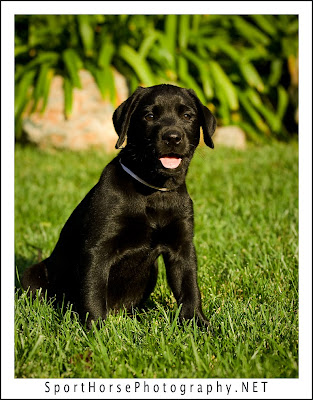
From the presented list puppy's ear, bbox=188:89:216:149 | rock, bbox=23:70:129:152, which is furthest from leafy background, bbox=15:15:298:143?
puppy's ear, bbox=188:89:216:149

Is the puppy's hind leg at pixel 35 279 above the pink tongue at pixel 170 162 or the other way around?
the other way around

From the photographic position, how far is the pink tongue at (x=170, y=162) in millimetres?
2812

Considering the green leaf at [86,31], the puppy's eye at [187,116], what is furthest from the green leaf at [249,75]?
the puppy's eye at [187,116]

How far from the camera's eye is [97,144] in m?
8.27

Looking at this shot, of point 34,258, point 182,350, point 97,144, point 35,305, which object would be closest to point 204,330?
point 182,350

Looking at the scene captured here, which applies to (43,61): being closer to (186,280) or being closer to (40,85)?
(40,85)

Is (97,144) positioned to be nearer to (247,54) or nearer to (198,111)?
(247,54)

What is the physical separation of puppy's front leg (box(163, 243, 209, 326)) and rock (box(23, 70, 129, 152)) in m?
5.50

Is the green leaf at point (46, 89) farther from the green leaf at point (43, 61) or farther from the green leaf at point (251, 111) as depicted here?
the green leaf at point (251, 111)

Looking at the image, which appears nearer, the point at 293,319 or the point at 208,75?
the point at 293,319

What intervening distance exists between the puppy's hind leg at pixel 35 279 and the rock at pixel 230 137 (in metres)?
5.89

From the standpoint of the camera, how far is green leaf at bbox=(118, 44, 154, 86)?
8.04 m

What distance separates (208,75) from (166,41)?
893 mm

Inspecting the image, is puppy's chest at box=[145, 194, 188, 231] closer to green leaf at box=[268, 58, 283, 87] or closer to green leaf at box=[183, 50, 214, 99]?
green leaf at box=[183, 50, 214, 99]
